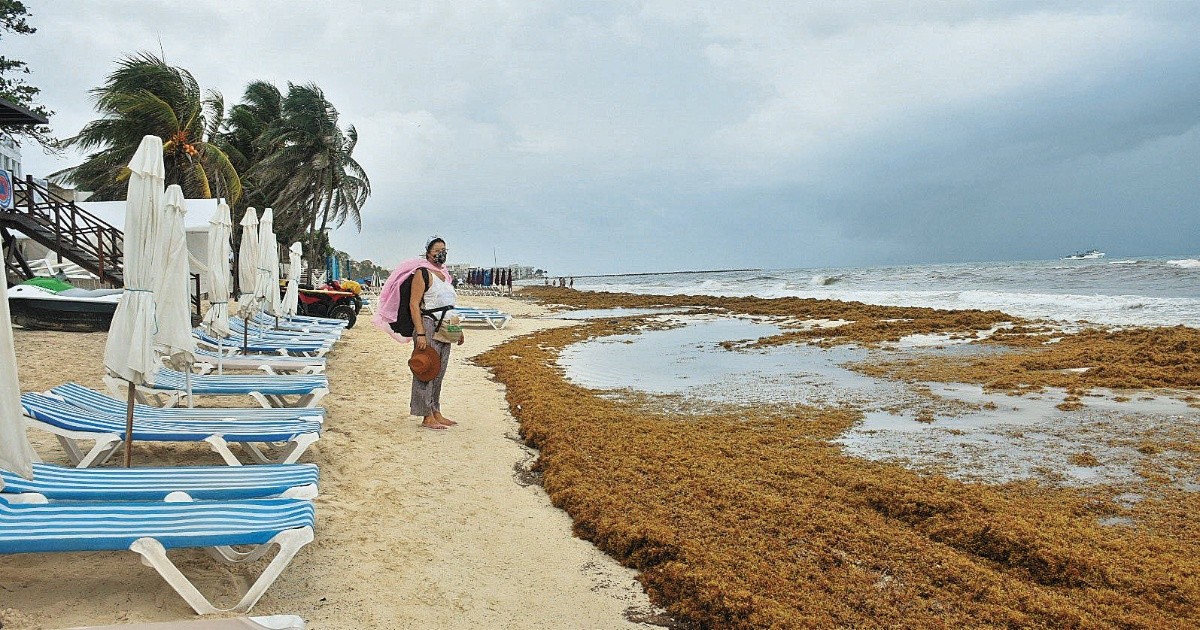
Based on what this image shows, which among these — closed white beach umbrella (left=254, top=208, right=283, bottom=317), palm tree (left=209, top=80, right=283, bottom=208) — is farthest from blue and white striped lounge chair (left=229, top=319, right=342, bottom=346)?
palm tree (left=209, top=80, right=283, bottom=208)

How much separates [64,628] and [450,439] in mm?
3731

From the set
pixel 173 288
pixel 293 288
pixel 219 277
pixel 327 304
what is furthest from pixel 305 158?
pixel 173 288

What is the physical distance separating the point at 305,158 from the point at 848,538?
31.7 meters

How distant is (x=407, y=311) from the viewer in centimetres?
645

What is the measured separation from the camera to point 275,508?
126 inches

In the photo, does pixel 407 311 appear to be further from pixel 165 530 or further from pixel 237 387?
pixel 165 530

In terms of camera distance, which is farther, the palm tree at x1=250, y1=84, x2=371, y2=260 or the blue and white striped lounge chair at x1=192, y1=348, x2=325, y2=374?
the palm tree at x1=250, y1=84, x2=371, y2=260

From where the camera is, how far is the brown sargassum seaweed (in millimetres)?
3271

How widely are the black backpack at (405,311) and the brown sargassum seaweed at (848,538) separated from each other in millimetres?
1486

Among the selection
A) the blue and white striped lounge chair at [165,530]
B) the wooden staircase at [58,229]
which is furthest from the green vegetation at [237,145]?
the blue and white striped lounge chair at [165,530]

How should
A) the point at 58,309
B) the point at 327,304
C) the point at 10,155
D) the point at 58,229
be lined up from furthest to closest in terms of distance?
the point at 10,155 → the point at 327,304 → the point at 58,229 → the point at 58,309

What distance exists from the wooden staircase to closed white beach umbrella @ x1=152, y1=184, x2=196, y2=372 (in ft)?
38.1

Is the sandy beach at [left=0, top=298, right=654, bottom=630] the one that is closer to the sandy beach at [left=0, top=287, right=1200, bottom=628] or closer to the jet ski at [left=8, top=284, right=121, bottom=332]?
the sandy beach at [left=0, top=287, right=1200, bottom=628]

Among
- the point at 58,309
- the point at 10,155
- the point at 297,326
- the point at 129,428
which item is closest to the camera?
the point at 129,428
